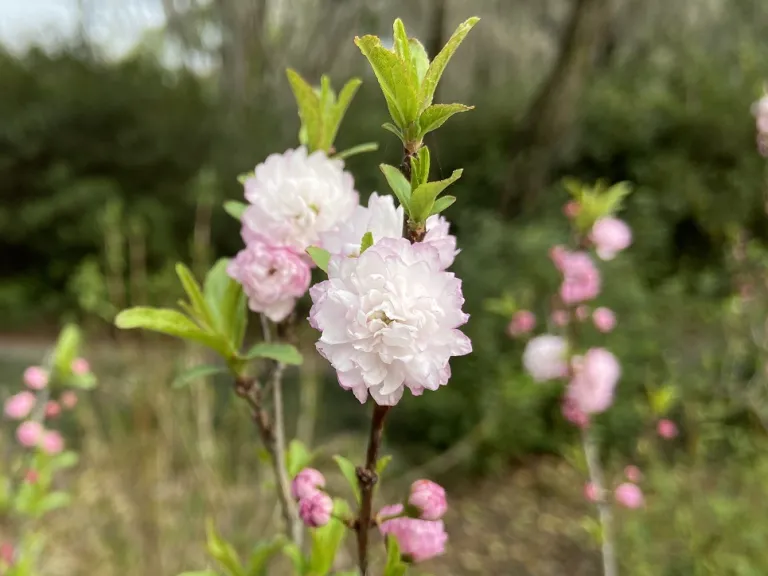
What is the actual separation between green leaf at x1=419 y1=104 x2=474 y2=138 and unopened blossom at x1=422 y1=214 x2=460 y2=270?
0.20ft

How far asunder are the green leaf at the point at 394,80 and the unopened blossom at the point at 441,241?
7 centimetres

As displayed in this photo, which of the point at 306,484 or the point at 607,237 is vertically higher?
the point at 607,237

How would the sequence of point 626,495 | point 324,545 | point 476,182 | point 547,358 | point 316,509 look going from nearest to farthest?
point 316,509 < point 324,545 < point 626,495 < point 547,358 < point 476,182

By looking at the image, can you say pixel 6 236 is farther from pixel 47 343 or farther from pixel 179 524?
pixel 179 524

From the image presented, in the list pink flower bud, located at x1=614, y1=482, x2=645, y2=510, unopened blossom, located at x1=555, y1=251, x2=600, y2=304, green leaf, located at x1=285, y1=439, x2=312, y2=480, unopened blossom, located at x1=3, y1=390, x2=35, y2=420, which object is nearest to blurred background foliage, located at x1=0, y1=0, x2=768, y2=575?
pink flower bud, located at x1=614, y1=482, x2=645, y2=510

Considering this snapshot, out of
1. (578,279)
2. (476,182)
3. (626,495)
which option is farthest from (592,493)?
(476,182)

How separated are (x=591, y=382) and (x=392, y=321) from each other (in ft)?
3.22

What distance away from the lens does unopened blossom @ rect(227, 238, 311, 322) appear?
0.54 m

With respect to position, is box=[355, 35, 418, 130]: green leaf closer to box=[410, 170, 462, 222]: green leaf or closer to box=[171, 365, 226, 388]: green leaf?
box=[410, 170, 462, 222]: green leaf

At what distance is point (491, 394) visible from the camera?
2893mm

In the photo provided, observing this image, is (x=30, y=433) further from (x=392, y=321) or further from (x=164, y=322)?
(x=392, y=321)

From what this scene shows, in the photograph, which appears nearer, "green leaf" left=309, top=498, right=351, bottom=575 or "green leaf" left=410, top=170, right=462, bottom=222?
"green leaf" left=410, top=170, right=462, bottom=222

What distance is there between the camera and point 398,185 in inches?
16.4

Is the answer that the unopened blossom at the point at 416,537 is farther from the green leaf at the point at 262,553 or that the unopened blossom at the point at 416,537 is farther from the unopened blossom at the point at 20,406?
the unopened blossom at the point at 20,406
